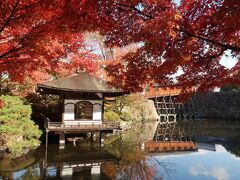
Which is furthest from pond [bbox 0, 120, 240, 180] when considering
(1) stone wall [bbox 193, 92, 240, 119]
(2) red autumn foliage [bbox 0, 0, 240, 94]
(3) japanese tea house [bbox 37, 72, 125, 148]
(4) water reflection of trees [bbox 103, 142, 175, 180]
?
(1) stone wall [bbox 193, 92, 240, 119]

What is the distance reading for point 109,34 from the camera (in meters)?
6.89

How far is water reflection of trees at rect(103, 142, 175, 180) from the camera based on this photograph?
10833 millimetres

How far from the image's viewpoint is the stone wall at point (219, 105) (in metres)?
41.9

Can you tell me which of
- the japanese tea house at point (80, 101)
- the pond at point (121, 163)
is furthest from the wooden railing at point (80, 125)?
the pond at point (121, 163)

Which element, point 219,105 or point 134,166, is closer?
point 134,166

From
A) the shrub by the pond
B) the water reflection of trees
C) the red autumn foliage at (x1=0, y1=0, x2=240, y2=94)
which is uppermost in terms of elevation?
the red autumn foliage at (x1=0, y1=0, x2=240, y2=94)

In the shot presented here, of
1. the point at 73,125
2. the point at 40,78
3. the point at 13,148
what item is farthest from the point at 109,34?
the point at 40,78

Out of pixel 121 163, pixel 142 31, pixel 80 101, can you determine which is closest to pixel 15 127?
pixel 80 101

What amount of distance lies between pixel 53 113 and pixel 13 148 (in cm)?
650

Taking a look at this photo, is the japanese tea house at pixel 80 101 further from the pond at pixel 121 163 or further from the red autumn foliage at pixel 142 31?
the red autumn foliage at pixel 142 31

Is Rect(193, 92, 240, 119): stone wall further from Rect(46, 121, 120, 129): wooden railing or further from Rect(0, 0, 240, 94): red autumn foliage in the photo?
Rect(0, 0, 240, 94): red autumn foliage

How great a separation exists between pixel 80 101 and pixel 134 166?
6.56 metres

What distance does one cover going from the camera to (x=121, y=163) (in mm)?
12781

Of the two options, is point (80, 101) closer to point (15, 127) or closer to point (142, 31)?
point (15, 127)
